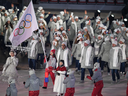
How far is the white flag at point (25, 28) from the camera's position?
30.2 feet

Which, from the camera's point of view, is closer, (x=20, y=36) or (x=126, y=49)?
(x=20, y=36)

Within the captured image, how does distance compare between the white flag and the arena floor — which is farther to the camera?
the white flag

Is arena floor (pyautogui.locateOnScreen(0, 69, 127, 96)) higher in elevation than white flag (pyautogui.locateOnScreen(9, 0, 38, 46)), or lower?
lower

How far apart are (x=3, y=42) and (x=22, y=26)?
872 centimetres

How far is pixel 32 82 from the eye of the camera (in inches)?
284

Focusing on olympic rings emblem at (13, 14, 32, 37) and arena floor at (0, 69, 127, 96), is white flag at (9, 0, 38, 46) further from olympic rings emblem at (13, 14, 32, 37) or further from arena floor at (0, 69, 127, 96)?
arena floor at (0, 69, 127, 96)

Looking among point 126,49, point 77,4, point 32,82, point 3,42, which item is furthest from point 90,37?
point 77,4

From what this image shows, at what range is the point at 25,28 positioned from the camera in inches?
369

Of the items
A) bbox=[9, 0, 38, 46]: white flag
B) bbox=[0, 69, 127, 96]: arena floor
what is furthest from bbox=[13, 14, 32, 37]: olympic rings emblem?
bbox=[0, 69, 127, 96]: arena floor

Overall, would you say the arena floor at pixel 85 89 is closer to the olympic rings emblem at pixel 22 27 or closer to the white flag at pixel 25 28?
the white flag at pixel 25 28

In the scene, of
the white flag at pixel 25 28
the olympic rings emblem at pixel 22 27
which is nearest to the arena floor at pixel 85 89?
the white flag at pixel 25 28

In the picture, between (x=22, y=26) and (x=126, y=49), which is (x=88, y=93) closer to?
(x=22, y=26)

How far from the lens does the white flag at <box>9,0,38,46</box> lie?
9.21m

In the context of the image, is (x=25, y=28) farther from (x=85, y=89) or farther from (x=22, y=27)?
(x=85, y=89)
